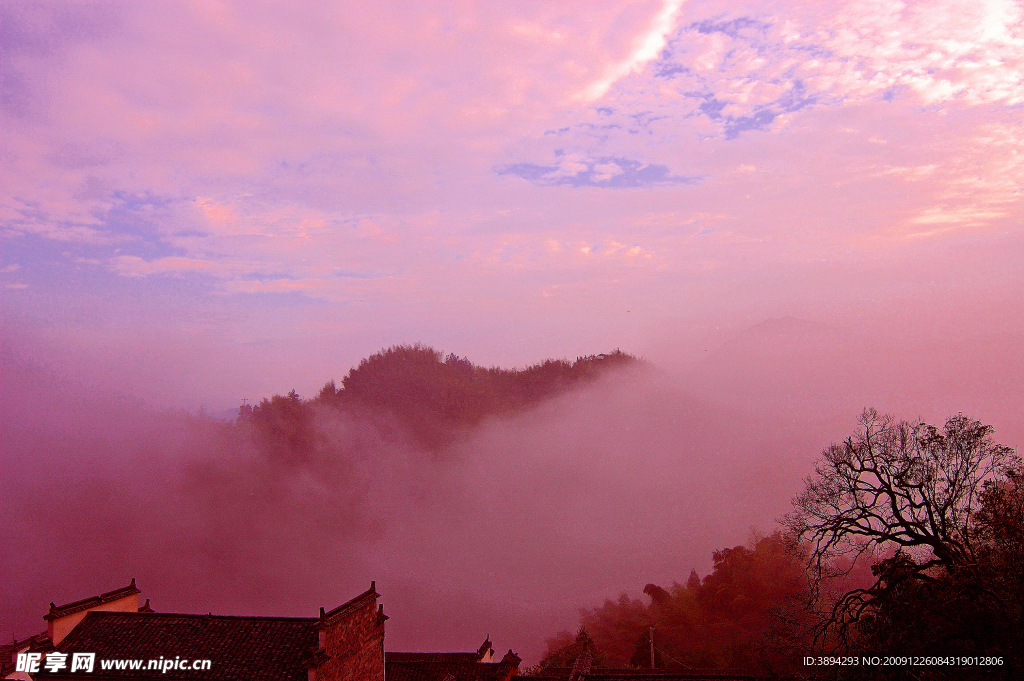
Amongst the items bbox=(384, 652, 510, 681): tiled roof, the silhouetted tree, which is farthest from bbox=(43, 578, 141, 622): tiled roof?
the silhouetted tree

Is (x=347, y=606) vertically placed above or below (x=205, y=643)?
above

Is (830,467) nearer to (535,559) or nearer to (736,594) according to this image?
(736,594)

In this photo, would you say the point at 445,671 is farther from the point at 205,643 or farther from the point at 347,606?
the point at 205,643

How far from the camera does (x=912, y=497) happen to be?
16016 mm

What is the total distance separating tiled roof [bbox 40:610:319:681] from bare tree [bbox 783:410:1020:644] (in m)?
14.6

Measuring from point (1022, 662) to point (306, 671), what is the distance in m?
17.0

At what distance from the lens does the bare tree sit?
15000mm

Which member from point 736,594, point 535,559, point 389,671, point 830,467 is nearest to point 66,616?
point 389,671

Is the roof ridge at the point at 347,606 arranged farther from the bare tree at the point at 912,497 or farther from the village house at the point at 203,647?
the bare tree at the point at 912,497

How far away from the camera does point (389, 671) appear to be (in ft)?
86.7

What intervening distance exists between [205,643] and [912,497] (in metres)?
20.4

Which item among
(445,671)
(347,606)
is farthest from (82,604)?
(445,671)

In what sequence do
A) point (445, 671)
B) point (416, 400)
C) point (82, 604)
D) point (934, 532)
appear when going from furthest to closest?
point (416, 400) → point (445, 671) → point (82, 604) → point (934, 532)

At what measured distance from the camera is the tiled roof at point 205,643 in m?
18.7
